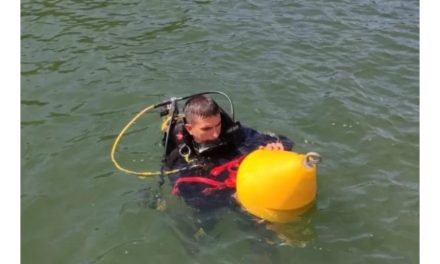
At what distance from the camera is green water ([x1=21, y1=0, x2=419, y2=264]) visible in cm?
525

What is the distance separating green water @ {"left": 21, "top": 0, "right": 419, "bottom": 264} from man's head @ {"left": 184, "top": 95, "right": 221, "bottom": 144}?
0.90 meters

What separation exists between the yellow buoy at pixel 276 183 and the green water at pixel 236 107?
426mm

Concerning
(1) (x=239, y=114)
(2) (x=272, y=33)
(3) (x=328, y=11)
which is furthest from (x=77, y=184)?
(3) (x=328, y=11)

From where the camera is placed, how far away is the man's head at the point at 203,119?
4.99 meters

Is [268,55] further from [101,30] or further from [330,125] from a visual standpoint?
[101,30]

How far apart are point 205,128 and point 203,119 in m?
0.10

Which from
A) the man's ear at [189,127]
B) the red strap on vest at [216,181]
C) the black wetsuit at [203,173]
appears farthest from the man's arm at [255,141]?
the man's ear at [189,127]

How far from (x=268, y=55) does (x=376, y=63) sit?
1.72 meters

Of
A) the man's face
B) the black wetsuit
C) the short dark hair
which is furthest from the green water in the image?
the short dark hair

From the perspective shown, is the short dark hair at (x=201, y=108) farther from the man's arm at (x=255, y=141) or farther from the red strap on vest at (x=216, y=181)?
the man's arm at (x=255, y=141)

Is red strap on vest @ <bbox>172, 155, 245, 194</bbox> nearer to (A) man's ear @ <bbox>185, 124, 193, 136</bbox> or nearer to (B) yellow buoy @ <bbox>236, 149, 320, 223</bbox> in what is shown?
(B) yellow buoy @ <bbox>236, 149, 320, 223</bbox>

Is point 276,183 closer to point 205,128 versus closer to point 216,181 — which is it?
point 216,181

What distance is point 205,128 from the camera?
199 inches

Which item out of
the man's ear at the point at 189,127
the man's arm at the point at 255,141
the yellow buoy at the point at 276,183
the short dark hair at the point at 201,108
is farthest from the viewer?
the man's arm at the point at 255,141
